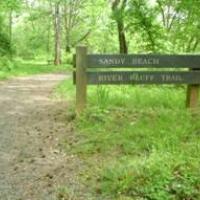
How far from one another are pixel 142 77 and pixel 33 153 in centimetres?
330

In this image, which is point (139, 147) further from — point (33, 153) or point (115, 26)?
point (115, 26)

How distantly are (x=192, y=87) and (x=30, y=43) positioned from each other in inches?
1631

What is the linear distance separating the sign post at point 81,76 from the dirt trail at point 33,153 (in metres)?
0.47

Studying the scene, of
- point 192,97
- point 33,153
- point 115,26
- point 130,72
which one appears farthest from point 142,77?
point 115,26

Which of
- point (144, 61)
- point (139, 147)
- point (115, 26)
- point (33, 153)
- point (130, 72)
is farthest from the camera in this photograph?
point (115, 26)

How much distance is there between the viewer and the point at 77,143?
21.3 feet

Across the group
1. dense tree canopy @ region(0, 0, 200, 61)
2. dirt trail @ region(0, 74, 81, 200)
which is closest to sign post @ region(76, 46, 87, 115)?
dirt trail @ region(0, 74, 81, 200)

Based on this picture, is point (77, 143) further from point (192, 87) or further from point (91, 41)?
point (91, 41)

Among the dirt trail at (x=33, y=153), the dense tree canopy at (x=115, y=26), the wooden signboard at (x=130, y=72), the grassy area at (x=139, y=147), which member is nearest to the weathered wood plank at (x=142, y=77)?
the wooden signboard at (x=130, y=72)

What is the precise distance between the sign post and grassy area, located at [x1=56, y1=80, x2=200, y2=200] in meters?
0.20

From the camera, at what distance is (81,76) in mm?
8242

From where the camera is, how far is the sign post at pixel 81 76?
26.6 ft

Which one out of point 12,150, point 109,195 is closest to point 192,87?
point 12,150

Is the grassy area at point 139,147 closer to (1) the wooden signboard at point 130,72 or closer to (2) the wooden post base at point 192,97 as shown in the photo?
(2) the wooden post base at point 192,97
